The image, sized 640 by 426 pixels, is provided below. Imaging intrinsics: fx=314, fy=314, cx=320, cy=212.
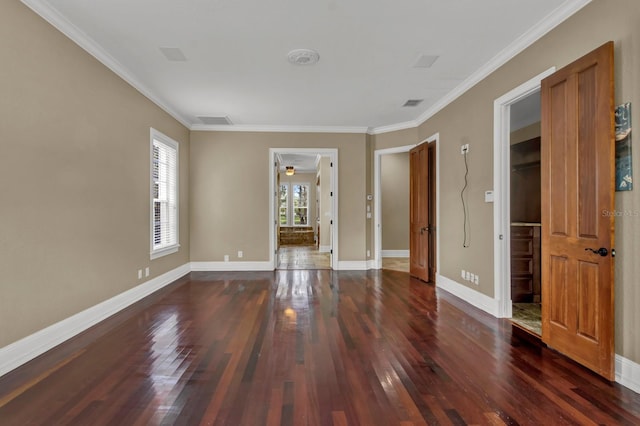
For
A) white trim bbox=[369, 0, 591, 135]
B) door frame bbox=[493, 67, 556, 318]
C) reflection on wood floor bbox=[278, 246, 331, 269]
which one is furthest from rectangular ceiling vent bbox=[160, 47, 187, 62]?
reflection on wood floor bbox=[278, 246, 331, 269]

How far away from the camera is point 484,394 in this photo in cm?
205

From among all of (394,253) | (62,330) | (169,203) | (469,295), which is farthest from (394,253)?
(62,330)

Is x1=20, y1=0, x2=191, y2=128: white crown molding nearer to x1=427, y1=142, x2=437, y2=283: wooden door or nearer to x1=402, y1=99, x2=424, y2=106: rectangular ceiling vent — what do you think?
x1=402, y1=99, x2=424, y2=106: rectangular ceiling vent

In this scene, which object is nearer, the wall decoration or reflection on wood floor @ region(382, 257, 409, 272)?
the wall decoration

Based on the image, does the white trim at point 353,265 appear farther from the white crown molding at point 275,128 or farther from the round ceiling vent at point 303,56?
the round ceiling vent at point 303,56

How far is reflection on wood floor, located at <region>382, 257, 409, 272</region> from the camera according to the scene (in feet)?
21.7

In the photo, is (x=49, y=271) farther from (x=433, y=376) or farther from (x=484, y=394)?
(x=484, y=394)

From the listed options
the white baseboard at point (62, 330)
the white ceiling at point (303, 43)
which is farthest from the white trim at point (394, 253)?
the white baseboard at point (62, 330)

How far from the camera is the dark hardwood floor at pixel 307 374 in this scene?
6.05ft

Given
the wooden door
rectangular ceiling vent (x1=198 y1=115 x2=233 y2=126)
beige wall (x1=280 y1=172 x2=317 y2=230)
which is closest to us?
the wooden door

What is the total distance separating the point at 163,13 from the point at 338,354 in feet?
10.9

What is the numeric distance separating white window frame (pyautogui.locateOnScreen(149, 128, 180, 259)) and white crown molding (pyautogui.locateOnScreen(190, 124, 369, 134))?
853 millimetres

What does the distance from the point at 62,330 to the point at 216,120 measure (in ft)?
13.5

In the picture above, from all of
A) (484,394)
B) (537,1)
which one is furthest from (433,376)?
(537,1)
